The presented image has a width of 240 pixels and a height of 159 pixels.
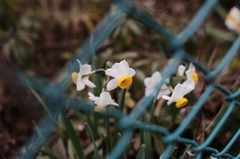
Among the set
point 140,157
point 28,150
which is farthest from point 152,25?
point 28,150

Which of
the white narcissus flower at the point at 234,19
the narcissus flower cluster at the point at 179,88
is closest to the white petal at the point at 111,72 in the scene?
the narcissus flower cluster at the point at 179,88

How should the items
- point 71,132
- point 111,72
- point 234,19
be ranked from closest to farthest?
1. point 111,72
2. point 71,132
3. point 234,19

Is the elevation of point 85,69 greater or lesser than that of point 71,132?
greater

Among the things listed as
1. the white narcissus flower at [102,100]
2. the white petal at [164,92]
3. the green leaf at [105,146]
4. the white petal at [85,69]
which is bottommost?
the green leaf at [105,146]

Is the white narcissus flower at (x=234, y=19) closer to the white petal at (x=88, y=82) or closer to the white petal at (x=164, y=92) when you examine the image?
the white petal at (x=164, y=92)

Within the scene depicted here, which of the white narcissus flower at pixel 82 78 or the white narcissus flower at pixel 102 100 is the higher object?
the white narcissus flower at pixel 82 78

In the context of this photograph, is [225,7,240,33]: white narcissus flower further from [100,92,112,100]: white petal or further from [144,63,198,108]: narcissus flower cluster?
[100,92,112,100]: white petal

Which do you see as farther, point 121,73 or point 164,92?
point 164,92

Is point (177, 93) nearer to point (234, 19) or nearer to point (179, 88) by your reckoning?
point (179, 88)

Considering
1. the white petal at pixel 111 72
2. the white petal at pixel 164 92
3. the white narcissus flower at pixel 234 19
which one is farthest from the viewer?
the white narcissus flower at pixel 234 19

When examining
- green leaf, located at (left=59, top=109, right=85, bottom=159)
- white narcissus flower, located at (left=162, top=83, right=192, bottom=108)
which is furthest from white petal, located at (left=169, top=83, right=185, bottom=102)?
green leaf, located at (left=59, top=109, right=85, bottom=159)

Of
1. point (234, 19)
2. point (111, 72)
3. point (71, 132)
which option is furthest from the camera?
point (234, 19)

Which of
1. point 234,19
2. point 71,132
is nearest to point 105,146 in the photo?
point 71,132
